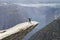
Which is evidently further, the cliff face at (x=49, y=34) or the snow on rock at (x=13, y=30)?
the cliff face at (x=49, y=34)

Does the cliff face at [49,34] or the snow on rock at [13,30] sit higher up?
the snow on rock at [13,30]

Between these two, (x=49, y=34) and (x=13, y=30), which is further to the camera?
(x=49, y=34)

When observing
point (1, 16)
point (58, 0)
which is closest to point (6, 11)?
point (1, 16)

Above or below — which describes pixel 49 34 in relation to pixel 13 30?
below

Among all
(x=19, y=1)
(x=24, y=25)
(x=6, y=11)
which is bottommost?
(x=6, y=11)

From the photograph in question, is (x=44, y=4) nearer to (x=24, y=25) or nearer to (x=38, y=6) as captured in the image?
(x=38, y=6)

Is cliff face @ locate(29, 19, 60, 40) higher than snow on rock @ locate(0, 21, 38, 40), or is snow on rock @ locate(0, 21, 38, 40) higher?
snow on rock @ locate(0, 21, 38, 40)

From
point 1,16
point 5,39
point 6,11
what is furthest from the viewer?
point 6,11

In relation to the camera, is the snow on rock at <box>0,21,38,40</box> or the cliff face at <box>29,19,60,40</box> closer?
the snow on rock at <box>0,21,38,40</box>

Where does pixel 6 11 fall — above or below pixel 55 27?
below

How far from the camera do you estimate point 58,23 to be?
62.9 ft

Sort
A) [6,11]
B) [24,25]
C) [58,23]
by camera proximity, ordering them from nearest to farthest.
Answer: [24,25] < [58,23] < [6,11]

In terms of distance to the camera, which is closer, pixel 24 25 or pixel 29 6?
pixel 24 25

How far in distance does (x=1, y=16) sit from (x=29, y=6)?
4.86 metres
